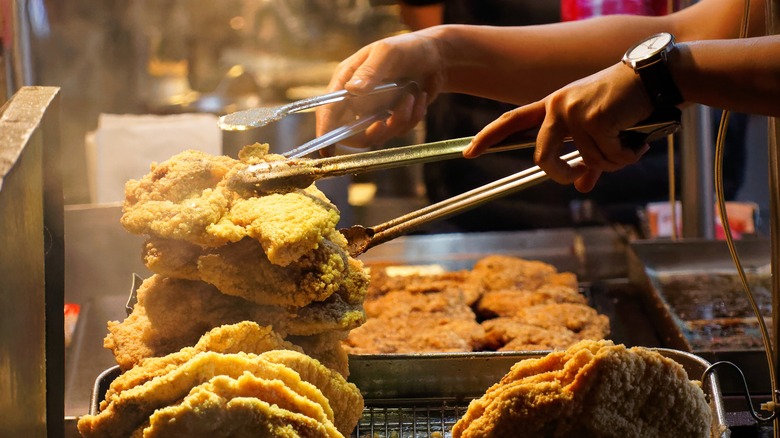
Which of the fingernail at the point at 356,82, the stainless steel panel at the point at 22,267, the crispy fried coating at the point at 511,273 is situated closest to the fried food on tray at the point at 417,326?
the crispy fried coating at the point at 511,273

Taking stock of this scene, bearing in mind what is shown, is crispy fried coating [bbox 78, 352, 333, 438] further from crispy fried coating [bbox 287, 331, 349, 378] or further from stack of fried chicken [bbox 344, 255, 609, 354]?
stack of fried chicken [bbox 344, 255, 609, 354]

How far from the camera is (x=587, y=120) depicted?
1.55m

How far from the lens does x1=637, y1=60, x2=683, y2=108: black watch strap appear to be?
59.4 inches

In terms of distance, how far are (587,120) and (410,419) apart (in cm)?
83

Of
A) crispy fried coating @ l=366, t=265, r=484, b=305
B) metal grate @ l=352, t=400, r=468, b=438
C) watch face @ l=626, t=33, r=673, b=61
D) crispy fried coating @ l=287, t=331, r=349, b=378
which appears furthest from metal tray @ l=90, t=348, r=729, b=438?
crispy fried coating @ l=366, t=265, r=484, b=305

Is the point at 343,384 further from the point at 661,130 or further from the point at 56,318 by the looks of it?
the point at 661,130

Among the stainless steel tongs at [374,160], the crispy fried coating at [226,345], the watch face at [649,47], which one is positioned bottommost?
the crispy fried coating at [226,345]

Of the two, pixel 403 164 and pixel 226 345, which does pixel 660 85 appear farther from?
pixel 226 345

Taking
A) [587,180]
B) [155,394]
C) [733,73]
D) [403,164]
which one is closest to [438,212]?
[403,164]

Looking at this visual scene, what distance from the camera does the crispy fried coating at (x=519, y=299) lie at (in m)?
3.11

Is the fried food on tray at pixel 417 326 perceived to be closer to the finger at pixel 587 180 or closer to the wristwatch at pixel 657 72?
the finger at pixel 587 180

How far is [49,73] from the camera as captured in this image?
A: 7.66 m

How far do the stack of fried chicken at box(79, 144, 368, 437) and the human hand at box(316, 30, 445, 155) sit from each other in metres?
0.60

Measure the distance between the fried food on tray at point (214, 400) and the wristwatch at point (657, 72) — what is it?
33.0 inches
